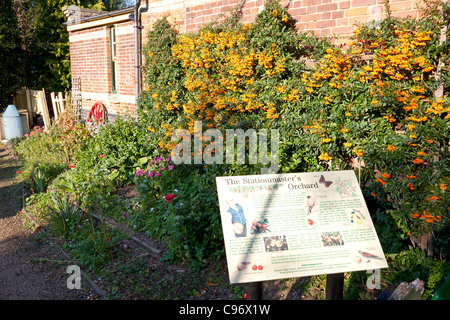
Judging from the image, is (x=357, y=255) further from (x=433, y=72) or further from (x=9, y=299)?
(x=9, y=299)

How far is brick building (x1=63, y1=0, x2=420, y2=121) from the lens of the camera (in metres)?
4.72

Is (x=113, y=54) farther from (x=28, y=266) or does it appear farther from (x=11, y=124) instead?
(x=28, y=266)

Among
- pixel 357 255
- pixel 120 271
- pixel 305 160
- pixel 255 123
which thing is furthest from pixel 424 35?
pixel 120 271

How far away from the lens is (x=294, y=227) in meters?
2.49

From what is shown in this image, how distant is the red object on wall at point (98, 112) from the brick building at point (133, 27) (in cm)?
16

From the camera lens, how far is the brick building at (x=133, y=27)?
4723 millimetres

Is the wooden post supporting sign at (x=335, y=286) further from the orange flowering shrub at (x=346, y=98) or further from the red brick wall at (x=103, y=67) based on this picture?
the red brick wall at (x=103, y=67)

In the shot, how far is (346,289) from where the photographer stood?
3404 millimetres

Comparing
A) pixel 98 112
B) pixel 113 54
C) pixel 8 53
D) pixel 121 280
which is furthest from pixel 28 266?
pixel 8 53

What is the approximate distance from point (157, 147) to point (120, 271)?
332 cm

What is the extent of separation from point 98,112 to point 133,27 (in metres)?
2.95

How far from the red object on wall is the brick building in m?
0.16

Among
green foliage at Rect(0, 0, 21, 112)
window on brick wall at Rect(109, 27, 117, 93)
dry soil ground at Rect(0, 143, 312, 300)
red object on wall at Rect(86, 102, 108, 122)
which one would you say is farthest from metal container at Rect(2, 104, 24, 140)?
dry soil ground at Rect(0, 143, 312, 300)

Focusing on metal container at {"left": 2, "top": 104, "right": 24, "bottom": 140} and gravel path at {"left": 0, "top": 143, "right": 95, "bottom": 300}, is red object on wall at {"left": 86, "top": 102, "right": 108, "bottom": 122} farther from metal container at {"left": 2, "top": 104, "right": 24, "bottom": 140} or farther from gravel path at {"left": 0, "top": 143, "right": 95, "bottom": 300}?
gravel path at {"left": 0, "top": 143, "right": 95, "bottom": 300}
